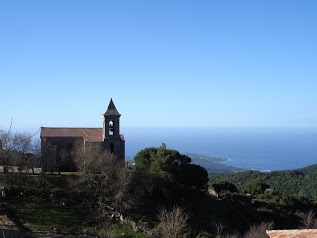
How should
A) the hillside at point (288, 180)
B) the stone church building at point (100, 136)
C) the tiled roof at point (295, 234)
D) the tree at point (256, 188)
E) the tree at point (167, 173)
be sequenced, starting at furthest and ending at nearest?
1. the hillside at point (288, 180)
2. the tree at point (256, 188)
3. the stone church building at point (100, 136)
4. the tree at point (167, 173)
5. the tiled roof at point (295, 234)

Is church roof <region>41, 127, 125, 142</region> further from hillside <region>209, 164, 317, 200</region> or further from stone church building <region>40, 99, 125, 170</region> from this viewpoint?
hillside <region>209, 164, 317, 200</region>

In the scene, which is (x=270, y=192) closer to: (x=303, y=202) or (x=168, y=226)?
(x=303, y=202)

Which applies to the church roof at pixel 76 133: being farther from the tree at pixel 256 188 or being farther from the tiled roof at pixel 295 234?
the tiled roof at pixel 295 234

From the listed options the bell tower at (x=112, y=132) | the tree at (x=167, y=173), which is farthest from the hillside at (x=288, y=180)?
the bell tower at (x=112, y=132)

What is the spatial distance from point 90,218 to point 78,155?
1091 centimetres

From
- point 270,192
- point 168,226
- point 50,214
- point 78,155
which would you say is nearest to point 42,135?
point 78,155

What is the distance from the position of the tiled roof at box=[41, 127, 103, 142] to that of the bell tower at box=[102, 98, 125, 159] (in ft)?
2.74

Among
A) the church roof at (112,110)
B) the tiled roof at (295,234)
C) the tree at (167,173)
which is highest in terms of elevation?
the church roof at (112,110)

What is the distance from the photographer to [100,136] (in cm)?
4244

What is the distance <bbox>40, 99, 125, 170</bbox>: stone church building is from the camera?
41562 millimetres

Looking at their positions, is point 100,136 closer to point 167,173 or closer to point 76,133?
point 76,133

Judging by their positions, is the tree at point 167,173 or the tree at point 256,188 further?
the tree at point 256,188

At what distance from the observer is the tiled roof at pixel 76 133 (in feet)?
139

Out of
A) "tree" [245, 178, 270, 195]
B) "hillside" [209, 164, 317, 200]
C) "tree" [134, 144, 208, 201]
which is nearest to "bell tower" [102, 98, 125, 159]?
"tree" [134, 144, 208, 201]
